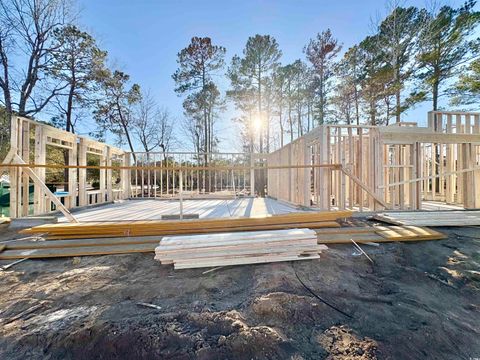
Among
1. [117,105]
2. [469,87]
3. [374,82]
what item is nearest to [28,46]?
[117,105]

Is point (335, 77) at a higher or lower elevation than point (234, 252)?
higher

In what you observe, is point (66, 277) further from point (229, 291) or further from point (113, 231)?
point (229, 291)

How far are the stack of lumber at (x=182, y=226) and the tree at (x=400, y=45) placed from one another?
11.4 m

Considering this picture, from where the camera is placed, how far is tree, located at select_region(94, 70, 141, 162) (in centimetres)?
1388

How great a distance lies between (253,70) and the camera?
48.5ft

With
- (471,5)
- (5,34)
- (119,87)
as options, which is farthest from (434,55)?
(5,34)

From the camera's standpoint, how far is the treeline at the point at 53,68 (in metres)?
10.3

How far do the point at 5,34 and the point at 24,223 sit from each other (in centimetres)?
1137

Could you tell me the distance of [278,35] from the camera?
14.7 m

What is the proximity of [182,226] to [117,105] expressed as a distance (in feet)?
47.5

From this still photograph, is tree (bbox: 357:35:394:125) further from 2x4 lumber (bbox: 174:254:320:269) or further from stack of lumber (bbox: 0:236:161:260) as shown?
stack of lumber (bbox: 0:236:161:260)

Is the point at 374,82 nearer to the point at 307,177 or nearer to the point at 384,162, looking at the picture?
the point at 384,162

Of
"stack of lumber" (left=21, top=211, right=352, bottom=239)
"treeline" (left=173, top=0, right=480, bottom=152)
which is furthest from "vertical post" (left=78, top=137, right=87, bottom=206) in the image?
"treeline" (left=173, top=0, right=480, bottom=152)

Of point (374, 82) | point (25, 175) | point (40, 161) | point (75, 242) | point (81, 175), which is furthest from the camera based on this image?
point (374, 82)
